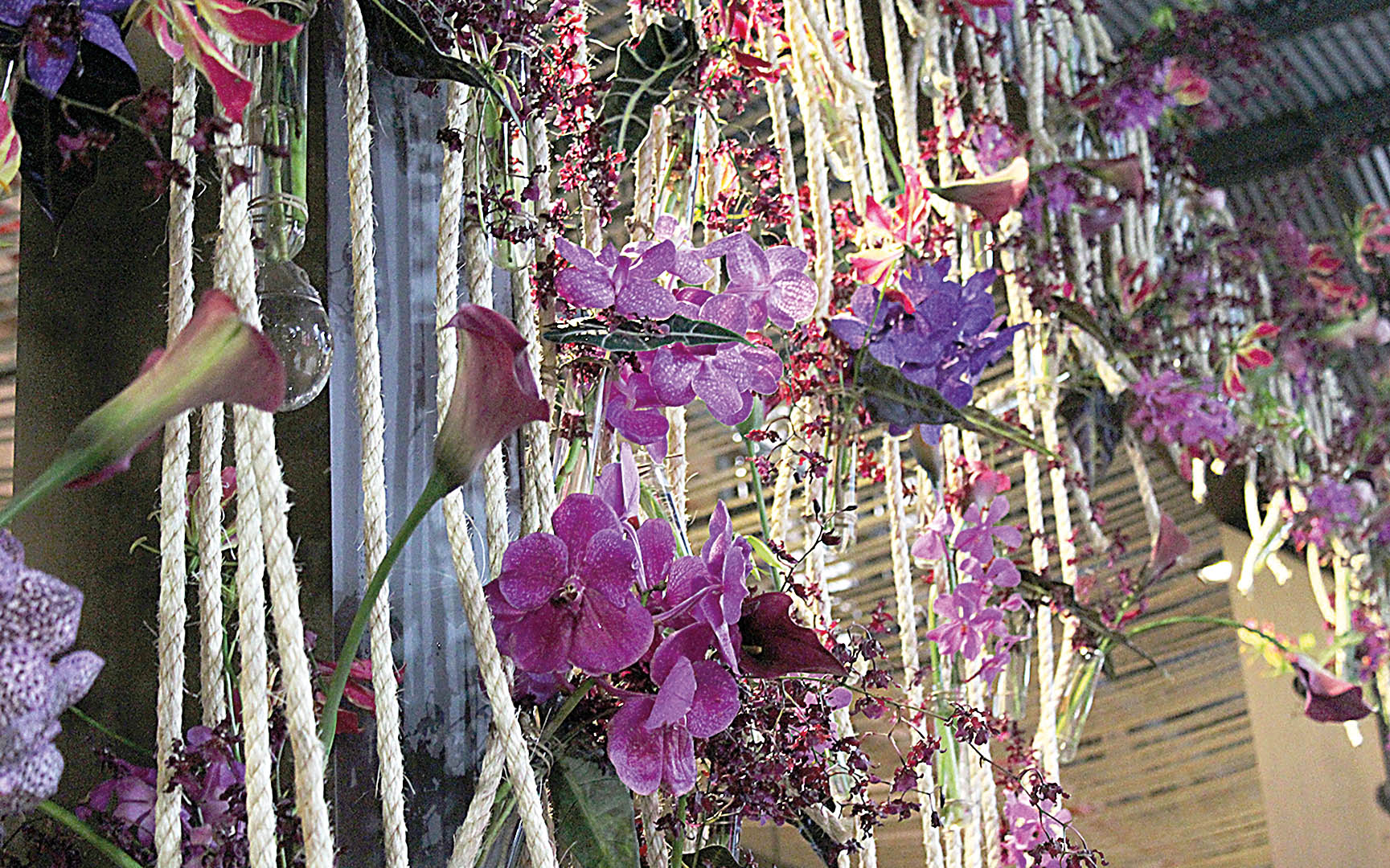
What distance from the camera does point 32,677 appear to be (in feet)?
1.56

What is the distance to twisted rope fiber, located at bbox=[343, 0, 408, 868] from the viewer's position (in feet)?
2.06

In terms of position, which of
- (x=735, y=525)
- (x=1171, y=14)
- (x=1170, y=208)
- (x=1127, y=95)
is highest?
(x=1171, y=14)

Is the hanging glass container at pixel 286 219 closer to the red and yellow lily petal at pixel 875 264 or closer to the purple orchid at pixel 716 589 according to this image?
the purple orchid at pixel 716 589

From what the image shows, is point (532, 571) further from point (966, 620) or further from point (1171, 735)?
point (1171, 735)

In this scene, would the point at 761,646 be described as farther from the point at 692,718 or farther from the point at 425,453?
the point at 425,453

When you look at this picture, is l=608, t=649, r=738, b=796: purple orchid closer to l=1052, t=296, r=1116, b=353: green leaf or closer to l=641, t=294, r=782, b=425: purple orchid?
l=641, t=294, r=782, b=425: purple orchid

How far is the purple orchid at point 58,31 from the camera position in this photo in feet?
1.92

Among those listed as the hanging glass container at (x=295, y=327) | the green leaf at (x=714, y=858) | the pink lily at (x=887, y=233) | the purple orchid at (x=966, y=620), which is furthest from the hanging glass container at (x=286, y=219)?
the purple orchid at (x=966, y=620)

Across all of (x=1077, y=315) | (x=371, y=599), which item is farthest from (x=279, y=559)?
(x=1077, y=315)

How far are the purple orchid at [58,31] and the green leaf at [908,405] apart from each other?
0.58 meters

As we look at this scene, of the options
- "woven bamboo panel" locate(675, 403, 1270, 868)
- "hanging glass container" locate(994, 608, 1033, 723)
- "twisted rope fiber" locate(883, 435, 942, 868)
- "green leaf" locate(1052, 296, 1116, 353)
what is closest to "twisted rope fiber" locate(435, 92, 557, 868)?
"twisted rope fiber" locate(883, 435, 942, 868)

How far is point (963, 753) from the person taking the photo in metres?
1.23

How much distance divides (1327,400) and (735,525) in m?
1.92

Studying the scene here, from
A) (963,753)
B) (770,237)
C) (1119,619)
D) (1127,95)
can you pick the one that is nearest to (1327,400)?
(1127,95)
